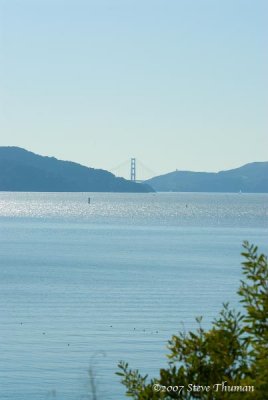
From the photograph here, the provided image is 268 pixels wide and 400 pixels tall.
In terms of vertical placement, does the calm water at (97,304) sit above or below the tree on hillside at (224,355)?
below

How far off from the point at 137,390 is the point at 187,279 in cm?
6846

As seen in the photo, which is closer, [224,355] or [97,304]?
[224,355]

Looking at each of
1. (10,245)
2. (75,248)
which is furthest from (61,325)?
(10,245)

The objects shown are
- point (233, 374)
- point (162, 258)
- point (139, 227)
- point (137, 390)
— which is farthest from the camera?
point (139, 227)

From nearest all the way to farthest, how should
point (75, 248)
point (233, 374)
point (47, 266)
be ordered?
point (233, 374) → point (47, 266) → point (75, 248)

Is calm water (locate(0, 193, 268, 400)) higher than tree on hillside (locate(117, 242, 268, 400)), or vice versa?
tree on hillside (locate(117, 242, 268, 400))

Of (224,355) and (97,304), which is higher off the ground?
(224,355)

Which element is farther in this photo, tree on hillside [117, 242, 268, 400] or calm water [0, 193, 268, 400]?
calm water [0, 193, 268, 400]

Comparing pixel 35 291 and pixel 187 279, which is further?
pixel 187 279

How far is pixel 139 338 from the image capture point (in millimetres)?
49000

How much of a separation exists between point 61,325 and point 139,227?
134 m

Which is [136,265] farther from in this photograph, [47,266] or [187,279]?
[187,279]

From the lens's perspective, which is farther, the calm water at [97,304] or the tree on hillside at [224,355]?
the calm water at [97,304]

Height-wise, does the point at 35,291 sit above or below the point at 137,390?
below
